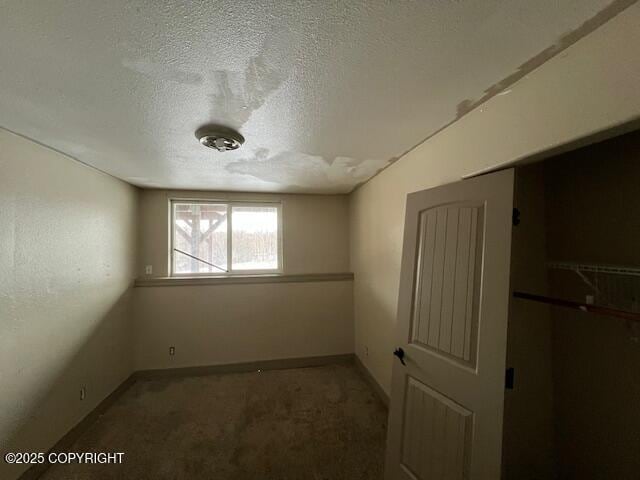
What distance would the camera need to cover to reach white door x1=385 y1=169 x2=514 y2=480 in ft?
3.60

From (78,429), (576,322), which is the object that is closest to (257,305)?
(78,429)

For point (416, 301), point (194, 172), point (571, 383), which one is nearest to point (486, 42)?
point (416, 301)

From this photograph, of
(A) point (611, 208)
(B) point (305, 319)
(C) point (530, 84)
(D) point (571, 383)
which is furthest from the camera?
(B) point (305, 319)

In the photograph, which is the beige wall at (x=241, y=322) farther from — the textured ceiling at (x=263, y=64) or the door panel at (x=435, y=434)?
the textured ceiling at (x=263, y=64)

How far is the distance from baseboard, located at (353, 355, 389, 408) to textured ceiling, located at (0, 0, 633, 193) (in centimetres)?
228

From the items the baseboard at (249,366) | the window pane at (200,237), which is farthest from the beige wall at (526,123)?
the window pane at (200,237)

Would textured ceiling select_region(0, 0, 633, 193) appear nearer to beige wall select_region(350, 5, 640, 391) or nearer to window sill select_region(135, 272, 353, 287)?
beige wall select_region(350, 5, 640, 391)

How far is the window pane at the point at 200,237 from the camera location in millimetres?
3033

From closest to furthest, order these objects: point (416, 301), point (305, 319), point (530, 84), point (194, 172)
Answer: point (530, 84)
point (416, 301)
point (194, 172)
point (305, 319)

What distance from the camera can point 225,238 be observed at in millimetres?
3129

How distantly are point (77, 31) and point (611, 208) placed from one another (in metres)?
2.39

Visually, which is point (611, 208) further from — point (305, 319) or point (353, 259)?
point (305, 319)

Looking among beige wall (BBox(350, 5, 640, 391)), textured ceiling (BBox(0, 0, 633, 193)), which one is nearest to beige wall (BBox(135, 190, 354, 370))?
beige wall (BBox(350, 5, 640, 391))

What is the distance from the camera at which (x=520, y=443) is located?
1323mm
